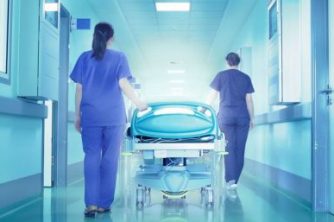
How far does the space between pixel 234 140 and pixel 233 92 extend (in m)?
0.53

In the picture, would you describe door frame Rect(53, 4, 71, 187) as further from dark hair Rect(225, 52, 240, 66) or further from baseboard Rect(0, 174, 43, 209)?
dark hair Rect(225, 52, 240, 66)

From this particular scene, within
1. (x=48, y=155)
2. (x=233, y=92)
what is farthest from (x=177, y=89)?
(x=233, y=92)

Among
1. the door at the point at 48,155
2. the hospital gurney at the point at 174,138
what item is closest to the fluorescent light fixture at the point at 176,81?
the door at the point at 48,155

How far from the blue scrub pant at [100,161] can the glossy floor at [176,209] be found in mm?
164

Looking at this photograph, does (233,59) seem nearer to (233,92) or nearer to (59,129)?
(233,92)

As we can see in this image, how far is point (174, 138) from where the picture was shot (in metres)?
3.69

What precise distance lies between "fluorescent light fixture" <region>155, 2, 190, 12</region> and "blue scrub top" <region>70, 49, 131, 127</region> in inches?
176

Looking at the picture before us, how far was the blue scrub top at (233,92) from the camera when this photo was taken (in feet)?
16.6

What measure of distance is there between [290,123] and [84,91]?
2.41 metres

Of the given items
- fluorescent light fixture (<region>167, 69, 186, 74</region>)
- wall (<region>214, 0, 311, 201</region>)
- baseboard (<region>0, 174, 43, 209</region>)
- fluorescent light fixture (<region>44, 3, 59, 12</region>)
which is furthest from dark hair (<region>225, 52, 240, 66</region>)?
fluorescent light fixture (<region>167, 69, 186, 74</region>)

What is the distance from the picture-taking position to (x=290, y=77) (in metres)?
4.45

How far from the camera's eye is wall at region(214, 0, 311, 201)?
14.3ft

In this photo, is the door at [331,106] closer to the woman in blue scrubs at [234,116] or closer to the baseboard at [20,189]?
the woman in blue scrubs at [234,116]

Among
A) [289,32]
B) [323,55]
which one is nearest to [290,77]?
[289,32]
